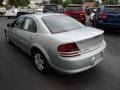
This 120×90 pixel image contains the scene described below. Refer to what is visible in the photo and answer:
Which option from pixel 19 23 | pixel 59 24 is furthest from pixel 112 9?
pixel 59 24

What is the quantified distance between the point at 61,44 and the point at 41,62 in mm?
1042

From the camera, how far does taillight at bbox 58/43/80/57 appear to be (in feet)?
12.5

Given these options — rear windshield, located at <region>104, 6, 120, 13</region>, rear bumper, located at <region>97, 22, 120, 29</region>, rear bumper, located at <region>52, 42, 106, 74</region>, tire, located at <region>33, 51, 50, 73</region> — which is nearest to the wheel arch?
tire, located at <region>33, 51, 50, 73</region>

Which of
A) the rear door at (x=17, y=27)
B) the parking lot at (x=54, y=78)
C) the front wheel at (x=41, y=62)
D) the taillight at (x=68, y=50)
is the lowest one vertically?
the parking lot at (x=54, y=78)

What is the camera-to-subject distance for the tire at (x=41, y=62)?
4445 mm

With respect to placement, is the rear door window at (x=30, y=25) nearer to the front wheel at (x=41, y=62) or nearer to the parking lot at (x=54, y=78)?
the front wheel at (x=41, y=62)

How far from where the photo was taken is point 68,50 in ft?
12.5

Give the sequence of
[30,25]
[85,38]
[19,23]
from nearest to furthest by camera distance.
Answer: [85,38], [30,25], [19,23]

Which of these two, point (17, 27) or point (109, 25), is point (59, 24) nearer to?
point (17, 27)

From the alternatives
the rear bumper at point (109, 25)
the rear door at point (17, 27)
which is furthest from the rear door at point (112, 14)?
the rear door at point (17, 27)

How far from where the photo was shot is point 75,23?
17.2 ft

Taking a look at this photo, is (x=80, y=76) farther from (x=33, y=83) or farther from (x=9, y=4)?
(x=9, y=4)

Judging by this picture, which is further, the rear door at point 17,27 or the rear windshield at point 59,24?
the rear door at point 17,27

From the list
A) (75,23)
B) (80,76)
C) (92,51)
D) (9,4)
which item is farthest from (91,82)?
(9,4)
